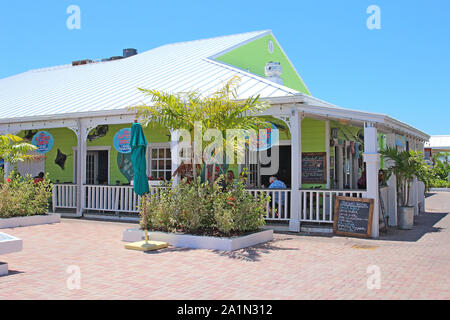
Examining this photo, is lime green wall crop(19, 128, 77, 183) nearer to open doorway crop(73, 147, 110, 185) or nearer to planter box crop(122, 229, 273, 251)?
open doorway crop(73, 147, 110, 185)

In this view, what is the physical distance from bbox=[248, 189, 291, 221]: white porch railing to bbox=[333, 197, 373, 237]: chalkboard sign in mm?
1265

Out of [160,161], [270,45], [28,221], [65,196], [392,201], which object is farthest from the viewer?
[270,45]

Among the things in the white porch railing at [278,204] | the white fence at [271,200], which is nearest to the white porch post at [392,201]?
the white fence at [271,200]

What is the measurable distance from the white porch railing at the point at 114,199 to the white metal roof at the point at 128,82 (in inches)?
96.4

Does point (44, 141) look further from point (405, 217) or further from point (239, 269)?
point (405, 217)

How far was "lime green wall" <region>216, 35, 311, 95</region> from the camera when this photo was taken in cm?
1805

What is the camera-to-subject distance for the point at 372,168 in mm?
9656

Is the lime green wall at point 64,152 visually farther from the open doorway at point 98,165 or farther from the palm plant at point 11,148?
the palm plant at point 11,148

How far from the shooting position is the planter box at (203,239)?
8.30 m

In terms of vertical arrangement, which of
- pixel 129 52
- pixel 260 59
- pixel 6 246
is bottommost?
pixel 6 246

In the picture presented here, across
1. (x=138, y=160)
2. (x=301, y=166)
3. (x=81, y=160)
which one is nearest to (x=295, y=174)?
(x=301, y=166)

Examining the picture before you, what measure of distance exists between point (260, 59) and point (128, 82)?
684 cm
